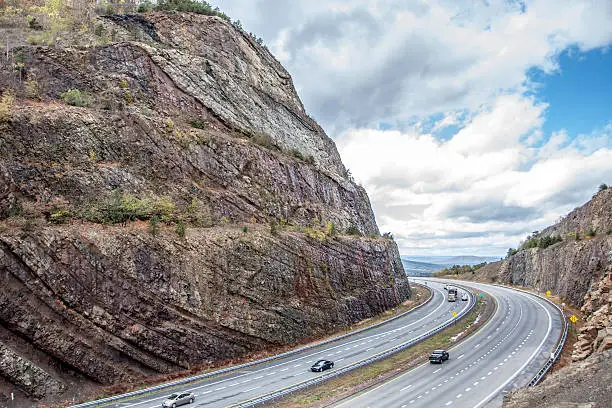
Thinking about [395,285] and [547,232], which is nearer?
[395,285]

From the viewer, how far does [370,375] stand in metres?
31.8

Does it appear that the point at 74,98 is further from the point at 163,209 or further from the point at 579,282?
the point at 579,282

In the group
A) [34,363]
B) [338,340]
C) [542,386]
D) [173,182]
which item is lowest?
[542,386]

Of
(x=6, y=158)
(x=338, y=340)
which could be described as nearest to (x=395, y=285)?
(x=338, y=340)

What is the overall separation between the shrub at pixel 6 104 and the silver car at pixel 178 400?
90.9 feet

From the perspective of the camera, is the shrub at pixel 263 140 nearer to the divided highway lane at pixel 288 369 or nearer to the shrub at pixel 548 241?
the divided highway lane at pixel 288 369

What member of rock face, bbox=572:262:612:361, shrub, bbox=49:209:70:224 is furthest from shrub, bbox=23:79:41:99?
rock face, bbox=572:262:612:361

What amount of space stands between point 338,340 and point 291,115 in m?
40.5

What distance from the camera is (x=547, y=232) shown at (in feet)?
326

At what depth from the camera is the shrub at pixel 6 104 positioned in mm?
36906

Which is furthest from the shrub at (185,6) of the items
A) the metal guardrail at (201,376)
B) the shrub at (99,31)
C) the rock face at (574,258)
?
the rock face at (574,258)

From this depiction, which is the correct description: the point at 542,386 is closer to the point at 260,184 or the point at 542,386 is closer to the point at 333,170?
the point at 260,184

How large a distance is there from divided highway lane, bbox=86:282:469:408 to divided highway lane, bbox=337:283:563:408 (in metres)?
5.80

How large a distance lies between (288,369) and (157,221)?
651 inches
